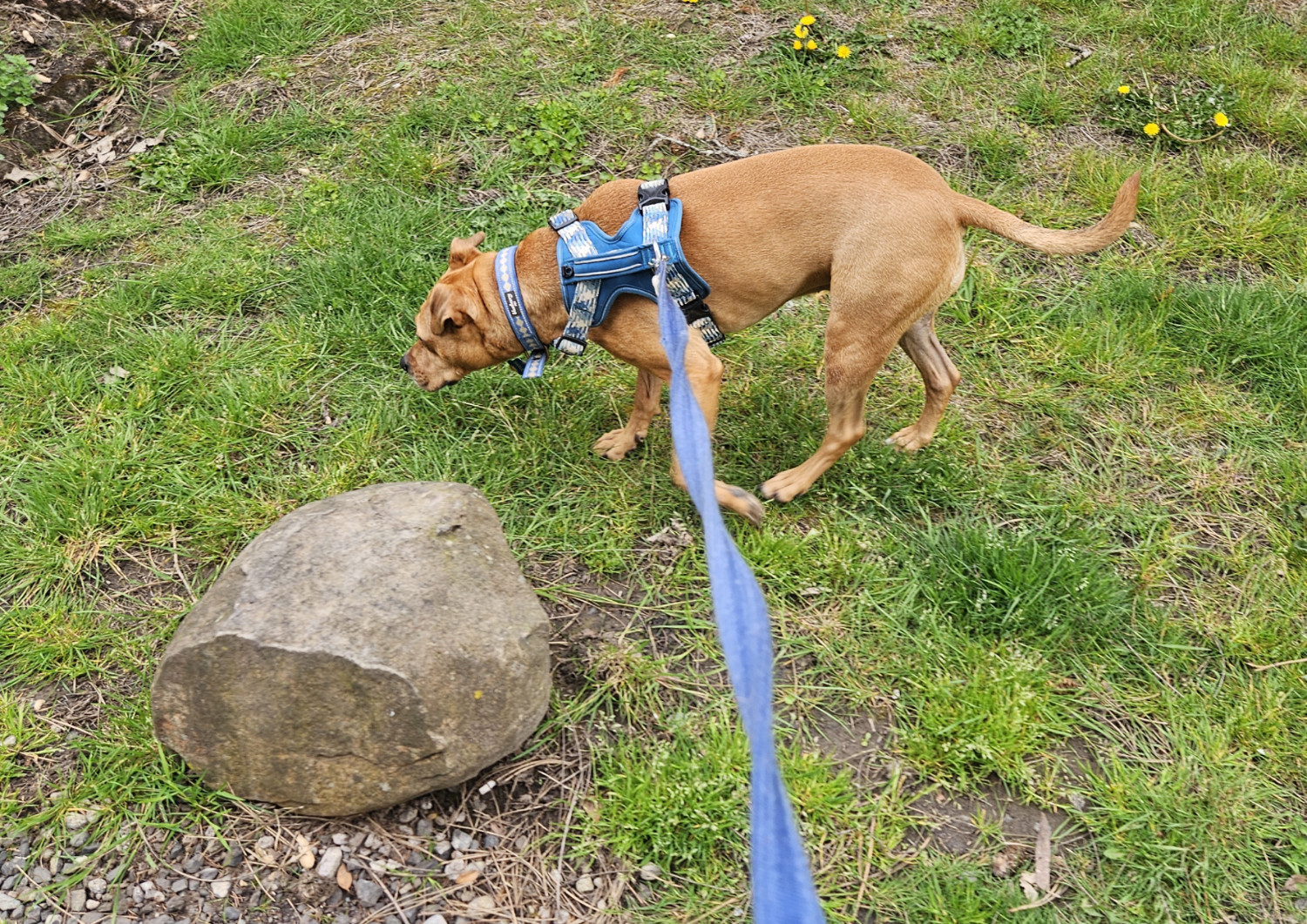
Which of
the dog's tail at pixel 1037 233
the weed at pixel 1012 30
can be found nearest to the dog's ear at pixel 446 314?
the dog's tail at pixel 1037 233

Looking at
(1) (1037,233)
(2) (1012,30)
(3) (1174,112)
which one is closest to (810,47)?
(2) (1012,30)

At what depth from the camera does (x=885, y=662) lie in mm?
3277

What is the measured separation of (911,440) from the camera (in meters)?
4.09

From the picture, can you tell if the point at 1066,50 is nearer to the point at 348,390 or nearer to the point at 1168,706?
the point at 1168,706

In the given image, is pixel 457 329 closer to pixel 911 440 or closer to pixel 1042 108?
pixel 911 440

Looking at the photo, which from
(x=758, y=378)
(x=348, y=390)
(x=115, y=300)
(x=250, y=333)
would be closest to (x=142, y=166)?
(x=115, y=300)

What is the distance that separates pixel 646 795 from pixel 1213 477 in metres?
2.88

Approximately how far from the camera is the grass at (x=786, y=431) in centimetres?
291

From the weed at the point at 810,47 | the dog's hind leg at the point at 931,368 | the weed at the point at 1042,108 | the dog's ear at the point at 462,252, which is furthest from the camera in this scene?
the weed at the point at 810,47

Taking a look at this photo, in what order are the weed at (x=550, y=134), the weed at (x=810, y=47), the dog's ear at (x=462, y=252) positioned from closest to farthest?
Result: the dog's ear at (x=462, y=252), the weed at (x=550, y=134), the weed at (x=810, y=47)

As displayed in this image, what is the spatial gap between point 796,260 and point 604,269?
2.44ft

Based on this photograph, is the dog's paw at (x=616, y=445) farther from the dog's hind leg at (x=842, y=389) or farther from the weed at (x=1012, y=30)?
the weed at (x=1012, y=30)

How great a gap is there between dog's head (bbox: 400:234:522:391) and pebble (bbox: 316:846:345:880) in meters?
1.88

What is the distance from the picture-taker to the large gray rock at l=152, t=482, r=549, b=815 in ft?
8.57
